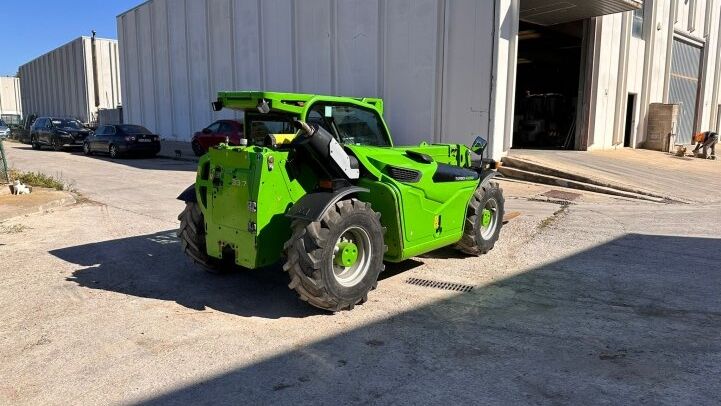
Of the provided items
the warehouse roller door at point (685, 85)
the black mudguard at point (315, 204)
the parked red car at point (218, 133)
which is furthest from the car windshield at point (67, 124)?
the warehouse roller door at point (685, 85)

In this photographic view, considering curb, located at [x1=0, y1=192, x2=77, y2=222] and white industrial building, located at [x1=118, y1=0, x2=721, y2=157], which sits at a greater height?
white industrial building, located at [x1=118, y1=0, x2=721, y2=157]

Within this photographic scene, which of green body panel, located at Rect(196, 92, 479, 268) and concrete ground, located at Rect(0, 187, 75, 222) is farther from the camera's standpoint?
concrete ground, located at Rect(0, 187, 75, 222)

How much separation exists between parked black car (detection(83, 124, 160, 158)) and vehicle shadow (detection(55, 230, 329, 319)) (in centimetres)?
1499

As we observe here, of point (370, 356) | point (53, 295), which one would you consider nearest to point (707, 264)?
point (370, 356)

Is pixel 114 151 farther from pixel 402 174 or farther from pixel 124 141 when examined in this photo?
pixel 402 174

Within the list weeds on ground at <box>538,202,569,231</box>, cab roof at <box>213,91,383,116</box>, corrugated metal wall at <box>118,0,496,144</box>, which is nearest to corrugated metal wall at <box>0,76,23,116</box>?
corrugated metal wall at <box>118,0,496,144</box>

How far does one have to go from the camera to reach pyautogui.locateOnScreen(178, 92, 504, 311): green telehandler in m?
4.39

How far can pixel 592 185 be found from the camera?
12.8 metres

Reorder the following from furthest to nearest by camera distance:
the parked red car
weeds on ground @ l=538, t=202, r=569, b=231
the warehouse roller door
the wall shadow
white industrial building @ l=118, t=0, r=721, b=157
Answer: the warehouse roller door < the parked red car < white industrial building @ l=118, t=0, r=721, b=157 < weeds on ground @ l=538, t=202, r=569, b=231 < the wall shadow

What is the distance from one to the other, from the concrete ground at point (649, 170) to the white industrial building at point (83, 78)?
34931mm

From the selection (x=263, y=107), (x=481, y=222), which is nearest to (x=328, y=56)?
(x=481, y=222)

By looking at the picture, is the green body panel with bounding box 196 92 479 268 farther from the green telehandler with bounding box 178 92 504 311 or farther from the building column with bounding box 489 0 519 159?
the building column with bounding box 489 0 519 159

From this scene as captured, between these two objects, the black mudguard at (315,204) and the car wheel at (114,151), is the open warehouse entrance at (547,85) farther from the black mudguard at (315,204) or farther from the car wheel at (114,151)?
the black mudguard at (315,204)

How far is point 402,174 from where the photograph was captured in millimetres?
5168
